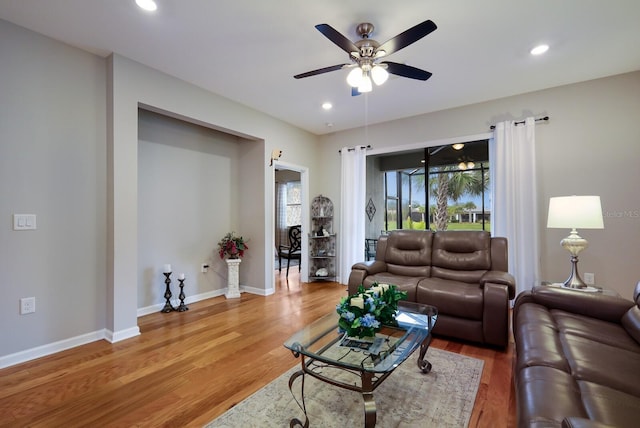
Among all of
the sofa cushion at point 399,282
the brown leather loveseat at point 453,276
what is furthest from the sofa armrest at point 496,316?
the sofa cushion at point 399,282

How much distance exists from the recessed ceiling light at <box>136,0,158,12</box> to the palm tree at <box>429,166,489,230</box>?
4002mm

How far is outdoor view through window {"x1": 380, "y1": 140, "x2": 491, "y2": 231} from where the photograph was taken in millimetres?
4297

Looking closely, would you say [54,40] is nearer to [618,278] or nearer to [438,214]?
[438,214]

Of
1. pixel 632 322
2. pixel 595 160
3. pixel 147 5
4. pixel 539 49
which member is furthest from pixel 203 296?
pixel 595 160

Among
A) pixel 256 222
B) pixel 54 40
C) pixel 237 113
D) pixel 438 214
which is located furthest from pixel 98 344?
pixel 438 214

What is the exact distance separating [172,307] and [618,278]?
5.21 meters

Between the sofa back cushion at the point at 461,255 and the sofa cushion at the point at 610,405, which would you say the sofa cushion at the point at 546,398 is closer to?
the sofa cushion at the point at 610,405

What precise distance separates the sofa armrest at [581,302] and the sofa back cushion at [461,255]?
0.70m

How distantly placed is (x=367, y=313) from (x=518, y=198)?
3.06 metres

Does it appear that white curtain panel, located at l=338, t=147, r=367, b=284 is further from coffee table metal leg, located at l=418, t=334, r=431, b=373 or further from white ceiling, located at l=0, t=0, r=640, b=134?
coffee table metal leg, located at l=418, t=334, r=431, b=373

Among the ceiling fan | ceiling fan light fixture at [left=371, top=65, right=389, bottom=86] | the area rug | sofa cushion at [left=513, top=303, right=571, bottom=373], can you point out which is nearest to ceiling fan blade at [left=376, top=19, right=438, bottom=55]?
the ceiling fan

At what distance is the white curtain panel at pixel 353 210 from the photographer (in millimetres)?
4988

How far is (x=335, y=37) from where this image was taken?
201cm

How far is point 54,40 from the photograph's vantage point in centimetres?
258
